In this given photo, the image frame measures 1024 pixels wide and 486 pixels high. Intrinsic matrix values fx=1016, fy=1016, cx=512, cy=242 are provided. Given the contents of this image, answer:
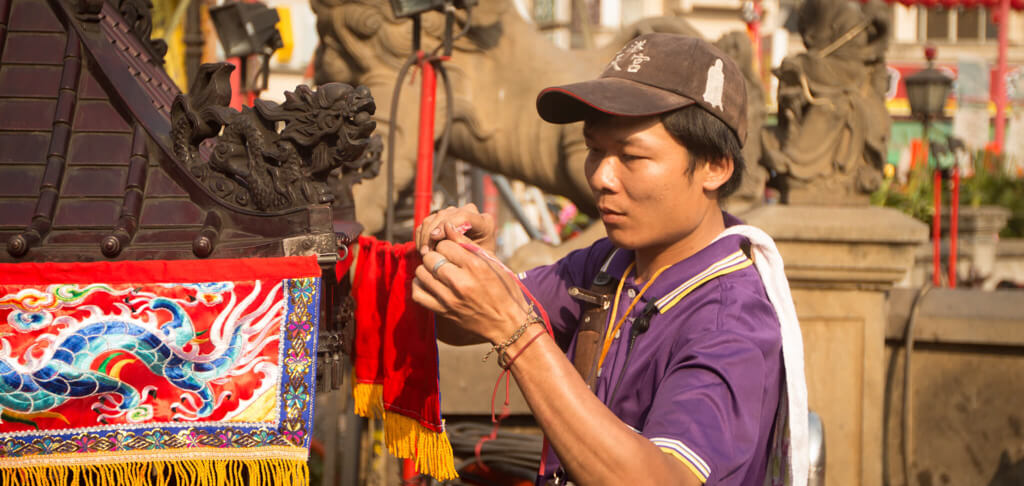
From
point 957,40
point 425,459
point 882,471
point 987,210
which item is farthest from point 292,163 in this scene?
point 957,40

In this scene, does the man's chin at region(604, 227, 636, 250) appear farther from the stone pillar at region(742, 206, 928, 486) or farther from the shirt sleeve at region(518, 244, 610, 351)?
the stone pillar at region(742, 206, 928, 486)

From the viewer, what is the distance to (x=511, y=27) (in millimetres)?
5375

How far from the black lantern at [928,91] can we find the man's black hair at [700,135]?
30.5ft

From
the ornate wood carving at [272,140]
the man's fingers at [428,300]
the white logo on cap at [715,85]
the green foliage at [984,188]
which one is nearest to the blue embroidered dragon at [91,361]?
the ornate wood carving at [272,140]

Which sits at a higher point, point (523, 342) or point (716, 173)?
point (716, 173)

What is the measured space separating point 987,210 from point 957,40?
19612 millimetres

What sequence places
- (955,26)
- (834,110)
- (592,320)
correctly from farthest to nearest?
(955,26) → (834,110) → (592,320)

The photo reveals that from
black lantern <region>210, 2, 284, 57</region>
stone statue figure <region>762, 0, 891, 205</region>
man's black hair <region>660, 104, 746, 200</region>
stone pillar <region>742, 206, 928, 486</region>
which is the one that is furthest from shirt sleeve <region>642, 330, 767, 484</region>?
black lantern <region>210, 2, 284, 57</region>

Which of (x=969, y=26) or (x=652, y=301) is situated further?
(x=969, y=26)

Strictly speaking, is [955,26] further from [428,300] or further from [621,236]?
[428,300]

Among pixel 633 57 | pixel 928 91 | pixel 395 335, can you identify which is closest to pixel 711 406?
pixel 633 57

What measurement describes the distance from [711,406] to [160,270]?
3.12 ft

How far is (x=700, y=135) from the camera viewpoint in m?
1.77

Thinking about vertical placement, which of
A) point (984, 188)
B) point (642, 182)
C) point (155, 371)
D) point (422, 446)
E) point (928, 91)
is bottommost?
point (984, 188)
